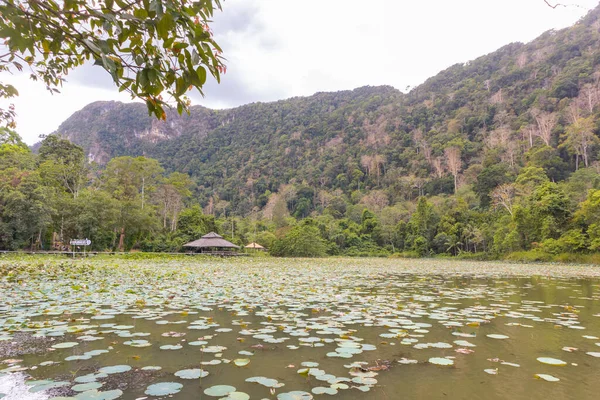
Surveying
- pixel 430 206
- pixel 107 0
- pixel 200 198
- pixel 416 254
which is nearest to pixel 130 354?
pixel 107 0

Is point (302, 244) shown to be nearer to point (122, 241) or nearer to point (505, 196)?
point (122, 241)

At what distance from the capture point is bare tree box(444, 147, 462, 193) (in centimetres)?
4503

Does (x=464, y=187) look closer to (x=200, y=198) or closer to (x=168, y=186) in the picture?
(x=168, y=186)

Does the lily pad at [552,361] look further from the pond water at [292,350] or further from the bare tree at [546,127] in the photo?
the bare tree at [546,127]

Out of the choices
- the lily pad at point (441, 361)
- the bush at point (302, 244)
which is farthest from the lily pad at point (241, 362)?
the bush at point (302, 244)

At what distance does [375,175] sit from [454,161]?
588 inches

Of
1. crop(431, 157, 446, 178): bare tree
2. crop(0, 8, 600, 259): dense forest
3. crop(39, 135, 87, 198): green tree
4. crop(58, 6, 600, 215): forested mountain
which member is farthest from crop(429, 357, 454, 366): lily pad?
crop(431, 157, 446, 178): bare tree

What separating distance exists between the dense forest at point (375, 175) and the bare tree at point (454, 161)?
8.3 inches

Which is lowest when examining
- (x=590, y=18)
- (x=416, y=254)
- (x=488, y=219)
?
(x=416, y=254)

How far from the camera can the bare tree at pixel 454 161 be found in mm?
45031

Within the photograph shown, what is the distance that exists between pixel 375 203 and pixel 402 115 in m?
29.5

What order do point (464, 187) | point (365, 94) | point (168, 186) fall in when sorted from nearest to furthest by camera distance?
point (168, 186) < point (464, 187) < point (365, 94)

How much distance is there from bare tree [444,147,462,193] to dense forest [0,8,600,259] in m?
0.21

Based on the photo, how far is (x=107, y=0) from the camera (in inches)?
62.1
